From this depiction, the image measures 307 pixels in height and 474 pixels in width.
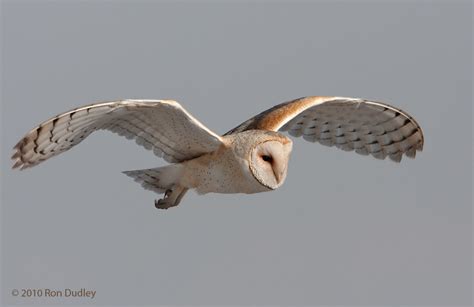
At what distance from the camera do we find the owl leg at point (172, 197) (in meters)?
12.2

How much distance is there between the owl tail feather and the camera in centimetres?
1212

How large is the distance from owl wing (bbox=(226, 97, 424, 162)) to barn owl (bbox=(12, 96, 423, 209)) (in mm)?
11

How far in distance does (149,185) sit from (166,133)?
3.06 ft

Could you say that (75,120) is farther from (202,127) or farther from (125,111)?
(202,127)

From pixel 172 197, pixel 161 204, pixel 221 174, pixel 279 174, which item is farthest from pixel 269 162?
pixel 161 204

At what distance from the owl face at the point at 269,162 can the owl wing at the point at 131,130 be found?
442 millimetres

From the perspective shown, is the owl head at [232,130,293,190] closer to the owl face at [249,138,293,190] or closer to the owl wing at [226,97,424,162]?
the owl face at [249,138,293,190]

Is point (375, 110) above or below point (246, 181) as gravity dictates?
above

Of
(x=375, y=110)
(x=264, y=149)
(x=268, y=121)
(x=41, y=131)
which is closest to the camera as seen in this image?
(x=41, y=131)

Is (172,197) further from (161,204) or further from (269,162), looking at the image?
(269,162)

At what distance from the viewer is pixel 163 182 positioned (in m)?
12.3

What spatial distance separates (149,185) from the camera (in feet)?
40.5

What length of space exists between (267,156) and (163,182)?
1.44 meters

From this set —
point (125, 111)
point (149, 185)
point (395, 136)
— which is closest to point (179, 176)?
point (149, 185)
